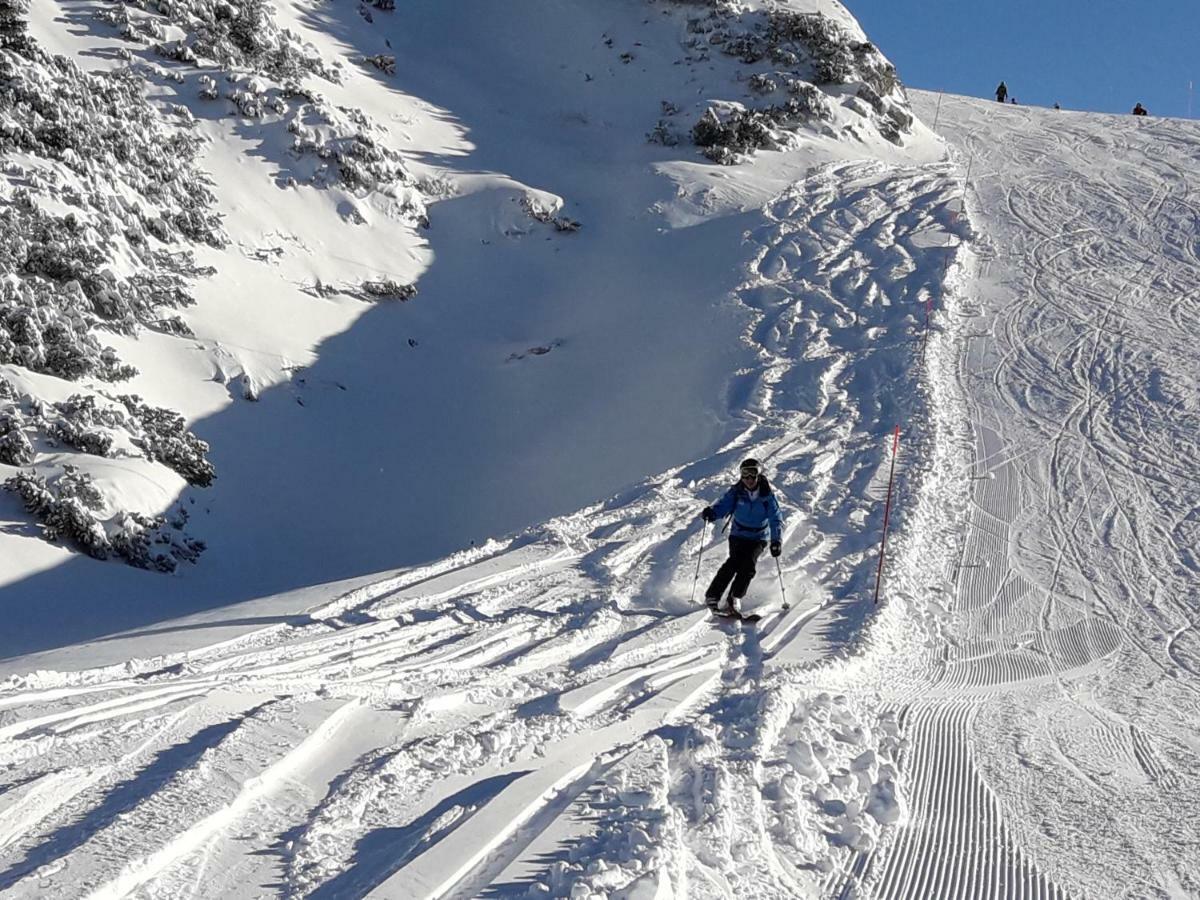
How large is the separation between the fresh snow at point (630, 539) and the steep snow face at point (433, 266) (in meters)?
0.11

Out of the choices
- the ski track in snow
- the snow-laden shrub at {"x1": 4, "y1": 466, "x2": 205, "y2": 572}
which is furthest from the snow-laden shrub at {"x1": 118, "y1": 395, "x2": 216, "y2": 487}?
the ski track in snow

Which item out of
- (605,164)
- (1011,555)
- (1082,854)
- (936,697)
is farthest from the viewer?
(605,164)

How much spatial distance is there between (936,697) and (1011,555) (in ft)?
12.8

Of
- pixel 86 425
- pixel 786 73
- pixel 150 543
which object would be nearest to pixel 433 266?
pixel 86 425

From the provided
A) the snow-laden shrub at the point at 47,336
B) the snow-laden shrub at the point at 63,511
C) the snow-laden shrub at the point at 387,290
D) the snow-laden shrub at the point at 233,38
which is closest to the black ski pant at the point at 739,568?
the snow-laden shrub at the point at 63,511

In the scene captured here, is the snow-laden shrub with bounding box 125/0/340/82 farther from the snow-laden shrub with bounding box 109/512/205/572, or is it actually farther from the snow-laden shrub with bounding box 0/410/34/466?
the snow-laden shrub with bounding box 109/512/205/572

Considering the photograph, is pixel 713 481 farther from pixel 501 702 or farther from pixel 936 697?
pixel 501 702

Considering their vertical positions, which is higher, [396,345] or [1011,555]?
[396,345]

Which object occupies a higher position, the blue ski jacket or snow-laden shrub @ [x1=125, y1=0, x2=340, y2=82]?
snow-laden shrub @ [x1=125, y1=0, x2=340, y2=82]

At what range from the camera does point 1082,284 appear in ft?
65.4

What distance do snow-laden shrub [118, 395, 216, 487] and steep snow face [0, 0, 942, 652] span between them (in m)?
0.21

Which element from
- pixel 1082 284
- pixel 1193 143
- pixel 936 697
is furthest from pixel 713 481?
pixel 1193 143

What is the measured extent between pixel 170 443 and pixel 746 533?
8074 millimetres

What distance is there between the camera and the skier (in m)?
8.73
